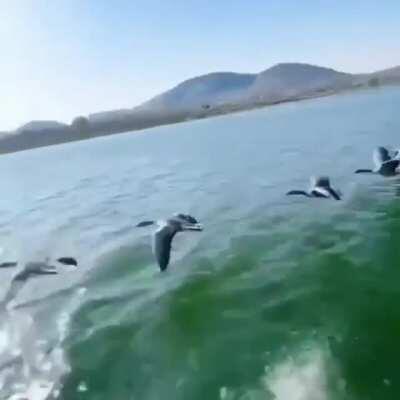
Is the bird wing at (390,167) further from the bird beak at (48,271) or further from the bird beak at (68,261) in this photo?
the bird beak at (48,271)

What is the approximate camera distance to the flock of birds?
2114 centimetres

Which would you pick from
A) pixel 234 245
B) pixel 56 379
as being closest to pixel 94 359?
pixel 56 379

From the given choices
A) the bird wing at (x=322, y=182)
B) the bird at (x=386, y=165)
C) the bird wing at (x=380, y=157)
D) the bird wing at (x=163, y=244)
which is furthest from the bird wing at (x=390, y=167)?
the bird wing at (x=163, y=244)

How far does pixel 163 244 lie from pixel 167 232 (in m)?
1.03

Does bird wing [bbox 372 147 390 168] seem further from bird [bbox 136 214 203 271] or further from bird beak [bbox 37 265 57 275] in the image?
bird beak [bbox 37 265 57 275]

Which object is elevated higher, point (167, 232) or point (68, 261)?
point (167, 232)

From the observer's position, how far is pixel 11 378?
13.2 m

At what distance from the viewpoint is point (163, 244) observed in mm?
22094

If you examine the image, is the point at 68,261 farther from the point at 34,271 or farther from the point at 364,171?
the point at 364,171

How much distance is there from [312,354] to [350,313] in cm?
242

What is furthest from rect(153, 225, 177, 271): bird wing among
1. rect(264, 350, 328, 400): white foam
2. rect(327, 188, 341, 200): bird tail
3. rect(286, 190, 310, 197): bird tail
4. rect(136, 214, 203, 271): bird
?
rect(327, 188, 341, 200): bird tail

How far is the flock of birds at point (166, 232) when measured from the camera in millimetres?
21141

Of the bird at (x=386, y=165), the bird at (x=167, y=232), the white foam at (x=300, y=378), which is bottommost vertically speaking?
the bird at (x=386, y=165)

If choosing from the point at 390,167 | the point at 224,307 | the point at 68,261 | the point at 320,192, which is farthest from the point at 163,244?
the point at 390,167
